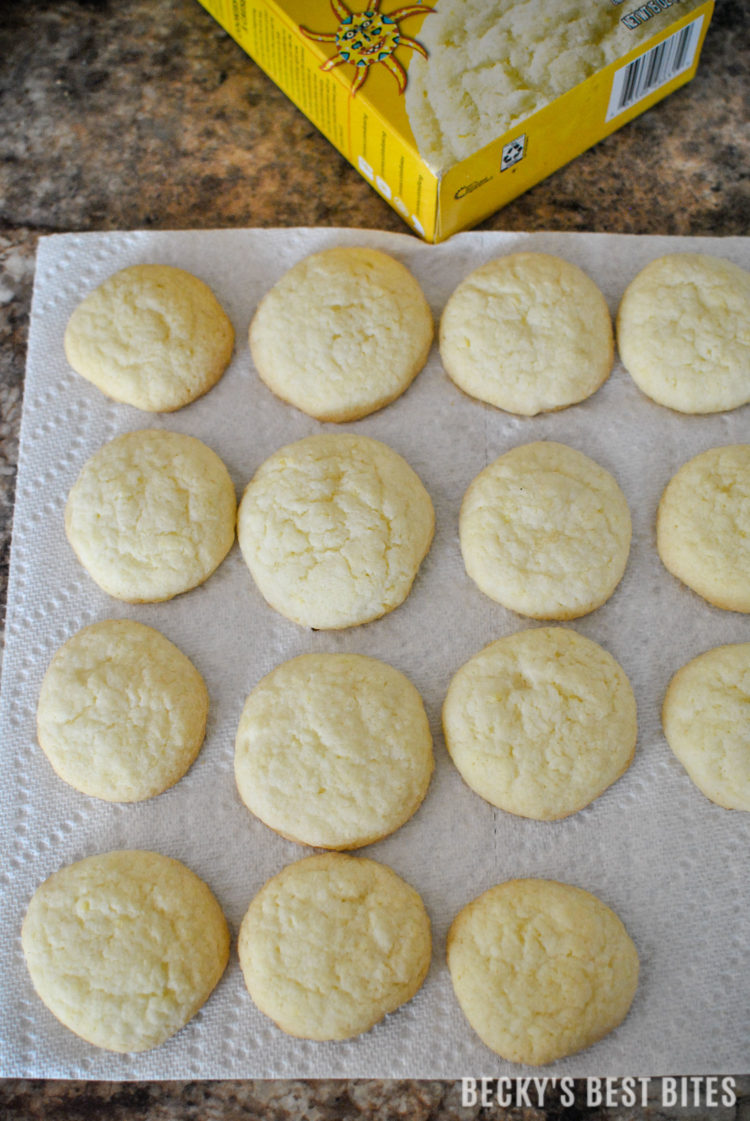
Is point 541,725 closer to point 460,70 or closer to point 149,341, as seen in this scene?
point 149,341

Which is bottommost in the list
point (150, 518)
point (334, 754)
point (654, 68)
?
point (334, 754)

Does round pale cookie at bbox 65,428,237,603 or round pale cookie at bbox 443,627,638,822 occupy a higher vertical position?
round pale cookie at bbox 65,428,237,603

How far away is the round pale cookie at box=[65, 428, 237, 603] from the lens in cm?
126

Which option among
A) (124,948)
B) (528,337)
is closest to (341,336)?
(528,337)

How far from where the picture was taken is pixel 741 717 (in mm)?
1182

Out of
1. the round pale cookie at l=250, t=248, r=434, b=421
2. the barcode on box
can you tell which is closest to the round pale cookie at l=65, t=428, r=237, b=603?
the round pale cookie at l=250, t=248, r=434, b=421

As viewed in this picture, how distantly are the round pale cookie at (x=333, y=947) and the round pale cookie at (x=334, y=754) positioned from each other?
6cm

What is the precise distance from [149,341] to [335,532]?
17.0 inches

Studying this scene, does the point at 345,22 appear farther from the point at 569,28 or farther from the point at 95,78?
the point at 95,78

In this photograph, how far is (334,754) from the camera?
1.17m

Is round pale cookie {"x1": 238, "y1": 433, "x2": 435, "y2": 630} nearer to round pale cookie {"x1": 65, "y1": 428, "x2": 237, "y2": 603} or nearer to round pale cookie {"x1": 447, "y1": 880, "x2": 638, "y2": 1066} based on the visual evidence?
Answer: round pale cookie {"x1": 65, "y1": 428, "x2": 237, "y2": 603}

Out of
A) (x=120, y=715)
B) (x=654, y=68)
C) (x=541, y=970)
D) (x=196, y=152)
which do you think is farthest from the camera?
(x=196, y=152)

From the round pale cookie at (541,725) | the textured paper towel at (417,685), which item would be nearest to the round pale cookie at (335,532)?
the textured paper towel at (417,685)

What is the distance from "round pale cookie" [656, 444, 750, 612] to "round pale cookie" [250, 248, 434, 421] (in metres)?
0.46
